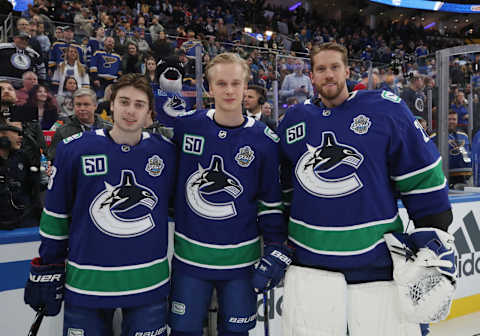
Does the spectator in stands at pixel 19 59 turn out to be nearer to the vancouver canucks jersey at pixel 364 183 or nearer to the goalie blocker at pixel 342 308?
the vancouver canucks jersey at pixel 364 183

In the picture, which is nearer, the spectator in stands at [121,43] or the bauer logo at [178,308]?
the bauer logo at [178,308]

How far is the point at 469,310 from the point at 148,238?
283 centimetres

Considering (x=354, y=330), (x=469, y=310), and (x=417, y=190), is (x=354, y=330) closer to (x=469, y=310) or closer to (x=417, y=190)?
(x=417, y=190)

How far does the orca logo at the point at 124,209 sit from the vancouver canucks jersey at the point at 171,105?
1680 mm

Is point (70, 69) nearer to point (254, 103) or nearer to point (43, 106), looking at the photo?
point (43, 106)

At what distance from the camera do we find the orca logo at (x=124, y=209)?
156cm

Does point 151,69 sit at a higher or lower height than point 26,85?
higher

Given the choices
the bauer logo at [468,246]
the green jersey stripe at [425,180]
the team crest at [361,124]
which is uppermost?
the team crest at [361,124]

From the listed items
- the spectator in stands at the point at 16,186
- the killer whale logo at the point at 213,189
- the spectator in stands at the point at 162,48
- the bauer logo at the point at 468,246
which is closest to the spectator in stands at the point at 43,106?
the spectator in stands at the point at 162,48

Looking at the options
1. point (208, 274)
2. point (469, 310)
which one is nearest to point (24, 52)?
point (208, 274)

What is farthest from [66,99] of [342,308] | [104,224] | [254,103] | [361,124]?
[342,308]

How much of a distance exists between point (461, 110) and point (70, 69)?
379cm

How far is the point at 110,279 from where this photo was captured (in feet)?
5.08

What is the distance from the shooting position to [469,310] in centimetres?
316
